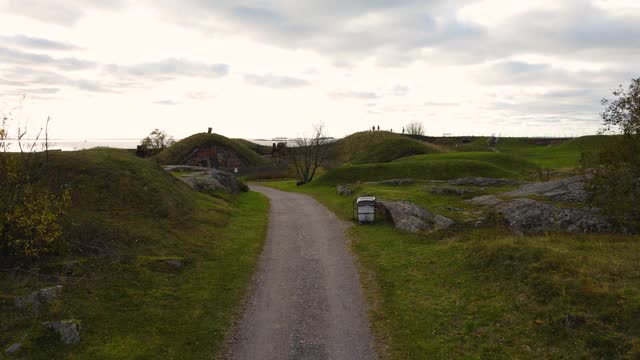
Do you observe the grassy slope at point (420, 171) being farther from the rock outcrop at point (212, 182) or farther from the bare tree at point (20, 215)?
the bare tree at point (20, 215)

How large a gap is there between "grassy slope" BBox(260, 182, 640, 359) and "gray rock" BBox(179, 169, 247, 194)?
81.3 feet

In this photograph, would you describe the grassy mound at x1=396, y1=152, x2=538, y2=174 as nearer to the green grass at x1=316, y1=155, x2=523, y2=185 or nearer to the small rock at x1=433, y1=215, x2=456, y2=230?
the green grass at x1=316, y1=155, x2=523, y2=185

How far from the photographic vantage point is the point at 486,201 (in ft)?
104

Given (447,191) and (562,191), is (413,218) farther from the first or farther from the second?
(447,191)

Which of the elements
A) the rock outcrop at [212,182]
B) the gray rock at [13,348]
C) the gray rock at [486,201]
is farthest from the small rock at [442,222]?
the rock outcrop at [212,182]

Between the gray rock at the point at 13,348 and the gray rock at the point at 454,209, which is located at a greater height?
the gray rock at the point at 454,209

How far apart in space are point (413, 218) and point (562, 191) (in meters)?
11.4

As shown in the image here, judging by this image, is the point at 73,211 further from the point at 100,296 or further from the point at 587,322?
the point at 587,322

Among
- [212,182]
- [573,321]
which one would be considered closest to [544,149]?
[212,182]

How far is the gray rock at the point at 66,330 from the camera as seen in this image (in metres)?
11.9

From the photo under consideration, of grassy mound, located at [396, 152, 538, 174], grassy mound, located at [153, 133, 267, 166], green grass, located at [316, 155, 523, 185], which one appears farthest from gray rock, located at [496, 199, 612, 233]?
grassy mound, located at [153, 133, 267, 166]

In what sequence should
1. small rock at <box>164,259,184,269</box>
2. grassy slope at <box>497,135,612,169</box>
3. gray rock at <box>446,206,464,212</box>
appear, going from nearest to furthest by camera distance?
small rock at <box>164,259,184,269</box> < gray rock at <box>446,206,464,212</box> < grassy slope at <box>497,135,612,169</box>

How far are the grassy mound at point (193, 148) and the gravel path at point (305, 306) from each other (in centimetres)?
6145

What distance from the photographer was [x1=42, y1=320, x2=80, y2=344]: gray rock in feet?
38.9
